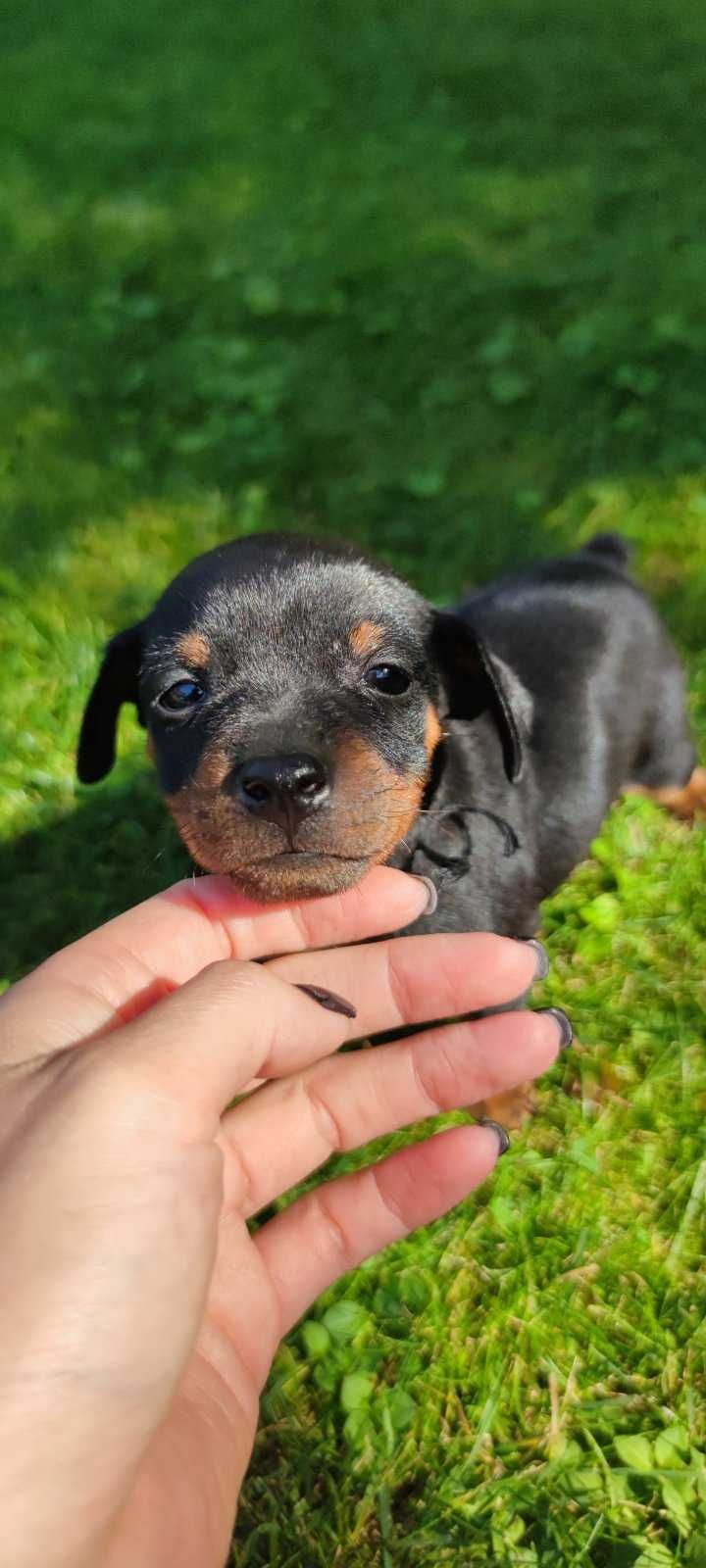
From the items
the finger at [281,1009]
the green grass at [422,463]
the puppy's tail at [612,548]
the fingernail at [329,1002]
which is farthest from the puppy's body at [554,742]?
the fingernail at [329,1002]

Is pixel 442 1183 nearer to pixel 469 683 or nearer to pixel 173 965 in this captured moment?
pixel 173 965

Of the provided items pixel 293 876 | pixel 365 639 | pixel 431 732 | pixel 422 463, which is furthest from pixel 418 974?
pixel 422 463

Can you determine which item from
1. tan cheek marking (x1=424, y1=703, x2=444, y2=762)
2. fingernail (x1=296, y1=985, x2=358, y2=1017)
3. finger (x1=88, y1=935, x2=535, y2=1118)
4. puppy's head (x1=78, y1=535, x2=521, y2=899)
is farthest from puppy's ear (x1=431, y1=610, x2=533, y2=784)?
fingernail (x1=296, y1=985, x2=358, y2=1017)

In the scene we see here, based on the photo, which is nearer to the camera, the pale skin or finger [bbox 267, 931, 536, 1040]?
the pale skin

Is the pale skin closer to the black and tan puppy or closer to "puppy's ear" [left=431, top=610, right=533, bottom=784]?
the black and tan puppy

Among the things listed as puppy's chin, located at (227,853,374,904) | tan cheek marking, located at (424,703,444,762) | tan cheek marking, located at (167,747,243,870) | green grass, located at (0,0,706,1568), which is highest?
tan cheek marking, located at (167,747,243,870)

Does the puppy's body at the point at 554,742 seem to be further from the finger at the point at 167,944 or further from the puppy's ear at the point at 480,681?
the finger at the point at 167,944
